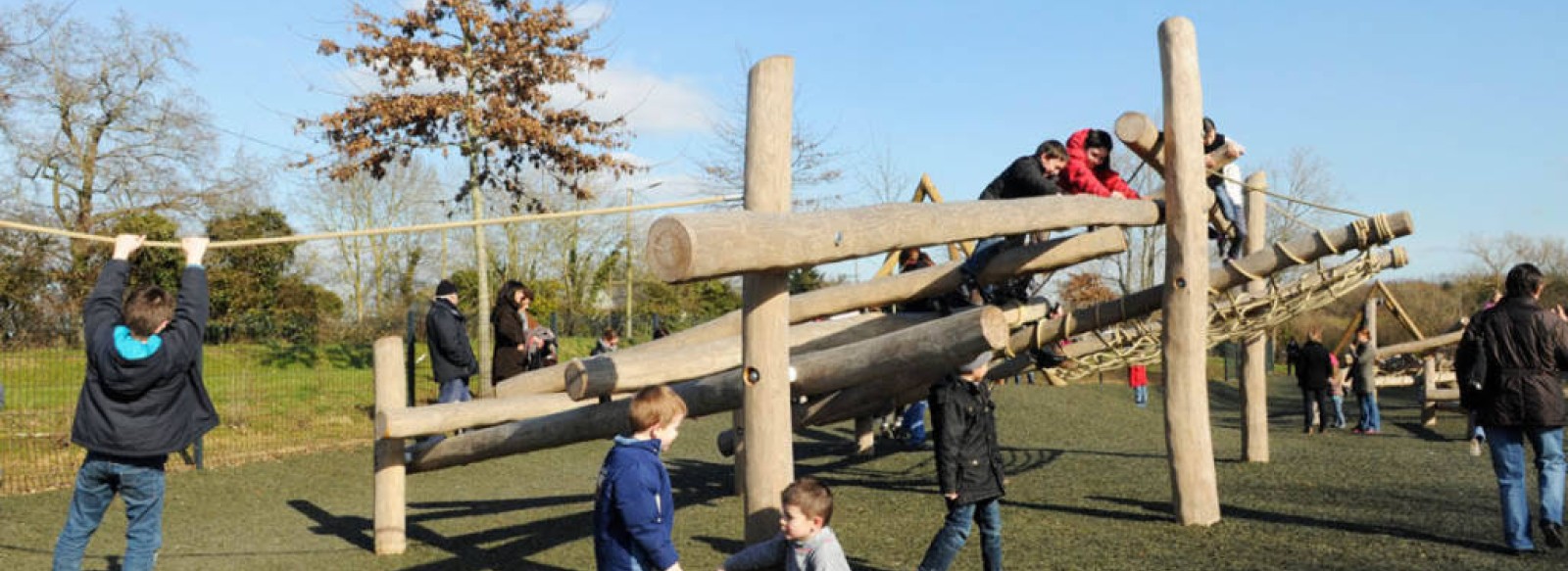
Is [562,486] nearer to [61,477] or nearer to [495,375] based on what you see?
[495,375]

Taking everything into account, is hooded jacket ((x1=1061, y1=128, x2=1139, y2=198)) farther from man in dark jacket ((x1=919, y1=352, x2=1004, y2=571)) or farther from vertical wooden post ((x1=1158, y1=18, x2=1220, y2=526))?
man in dark jacket ((x1=919, y1=352, x2=1004, y2=571))

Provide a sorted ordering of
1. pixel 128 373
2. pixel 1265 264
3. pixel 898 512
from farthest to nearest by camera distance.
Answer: pixel 898 512
pixel 1265 264
pixel 128 373

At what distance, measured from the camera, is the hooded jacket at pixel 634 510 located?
3928 mm

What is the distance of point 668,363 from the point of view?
20.3 ft

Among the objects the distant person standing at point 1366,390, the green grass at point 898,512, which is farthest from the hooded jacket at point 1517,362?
the distant person standing at point 1366,390

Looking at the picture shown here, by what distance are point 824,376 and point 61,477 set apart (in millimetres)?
8009

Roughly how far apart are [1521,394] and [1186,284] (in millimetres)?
1895

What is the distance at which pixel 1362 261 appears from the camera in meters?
7.96

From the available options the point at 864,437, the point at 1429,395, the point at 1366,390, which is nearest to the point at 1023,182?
the point at 864,437

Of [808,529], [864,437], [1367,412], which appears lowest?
[1367,412]

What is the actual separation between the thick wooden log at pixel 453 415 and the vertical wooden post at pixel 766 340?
8.20 feet

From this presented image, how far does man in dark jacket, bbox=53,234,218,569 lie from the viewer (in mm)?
4680

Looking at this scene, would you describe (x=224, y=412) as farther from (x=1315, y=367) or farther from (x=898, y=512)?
(x=1315, y=367)

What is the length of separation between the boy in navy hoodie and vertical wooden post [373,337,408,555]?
332cm
